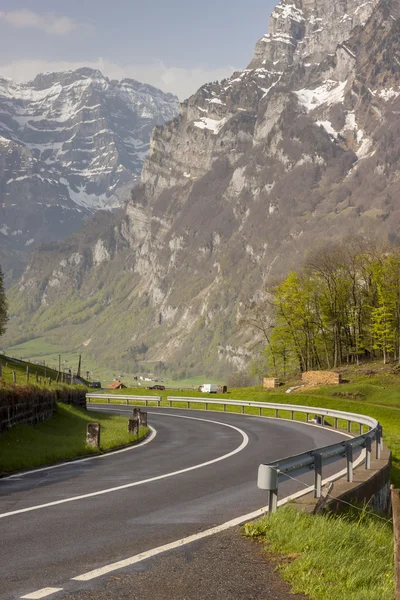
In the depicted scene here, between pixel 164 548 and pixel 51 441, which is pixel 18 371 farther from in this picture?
pixel 164 548

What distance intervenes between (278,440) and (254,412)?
109 feet

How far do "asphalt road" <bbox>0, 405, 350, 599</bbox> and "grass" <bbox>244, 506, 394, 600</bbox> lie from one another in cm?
146

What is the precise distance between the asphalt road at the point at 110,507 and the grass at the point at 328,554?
1462mm

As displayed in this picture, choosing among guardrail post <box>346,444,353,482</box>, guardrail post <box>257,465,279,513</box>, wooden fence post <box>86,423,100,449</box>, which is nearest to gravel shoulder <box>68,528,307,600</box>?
guardrail post <box>257,465,279,513</box>

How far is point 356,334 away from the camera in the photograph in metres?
94.4

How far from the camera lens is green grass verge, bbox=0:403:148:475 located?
20.4 m

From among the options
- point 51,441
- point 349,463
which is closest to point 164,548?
point 349,463

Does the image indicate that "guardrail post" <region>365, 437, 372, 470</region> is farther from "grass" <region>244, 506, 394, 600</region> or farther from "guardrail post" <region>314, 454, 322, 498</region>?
"grass" <region>244, 506, 394, 600</region>

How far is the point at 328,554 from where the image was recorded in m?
9.19

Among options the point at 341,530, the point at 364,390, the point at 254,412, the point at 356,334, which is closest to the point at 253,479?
the point at 341,530

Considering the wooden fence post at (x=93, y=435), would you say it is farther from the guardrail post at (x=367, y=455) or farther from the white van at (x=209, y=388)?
the white van at (x=209, y=388)

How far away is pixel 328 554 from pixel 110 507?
5039 millimetres

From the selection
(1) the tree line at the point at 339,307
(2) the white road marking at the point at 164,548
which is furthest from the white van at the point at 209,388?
(2) the white road marking at the point at 164,548

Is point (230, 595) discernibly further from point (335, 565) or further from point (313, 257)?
point (313, 257)
